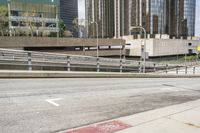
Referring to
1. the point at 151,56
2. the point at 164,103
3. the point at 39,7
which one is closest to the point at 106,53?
the point at 151,56

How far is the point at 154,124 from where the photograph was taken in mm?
6332

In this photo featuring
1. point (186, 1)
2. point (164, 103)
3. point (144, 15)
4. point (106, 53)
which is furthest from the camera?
point (186, 1)

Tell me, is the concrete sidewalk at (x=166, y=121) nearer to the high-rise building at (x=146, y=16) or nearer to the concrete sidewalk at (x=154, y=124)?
the concrete sidewalk at (x=154, y=124)

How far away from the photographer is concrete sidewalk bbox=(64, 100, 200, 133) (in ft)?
19.2

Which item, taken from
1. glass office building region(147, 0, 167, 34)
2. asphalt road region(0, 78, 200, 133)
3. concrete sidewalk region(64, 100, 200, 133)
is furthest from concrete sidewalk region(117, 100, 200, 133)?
glass office building region(147, 0, 167, 34)

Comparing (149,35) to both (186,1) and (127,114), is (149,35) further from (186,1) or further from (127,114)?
(127,114)

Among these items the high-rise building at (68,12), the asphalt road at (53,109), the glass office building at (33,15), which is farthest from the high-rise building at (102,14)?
the asphalt road at (53,109)

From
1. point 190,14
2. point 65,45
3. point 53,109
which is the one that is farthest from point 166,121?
point 190,14

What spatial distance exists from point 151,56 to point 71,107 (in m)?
90.2

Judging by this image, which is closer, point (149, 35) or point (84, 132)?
point (84, 132)

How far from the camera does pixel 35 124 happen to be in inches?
235

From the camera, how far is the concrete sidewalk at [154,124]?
19.2 ft

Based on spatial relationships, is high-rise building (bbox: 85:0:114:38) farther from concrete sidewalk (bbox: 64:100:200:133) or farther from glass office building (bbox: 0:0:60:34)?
concrete sidewalk (bbox: 64:100:200:133)

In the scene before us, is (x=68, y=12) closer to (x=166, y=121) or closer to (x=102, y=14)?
(x=102, y=14)
